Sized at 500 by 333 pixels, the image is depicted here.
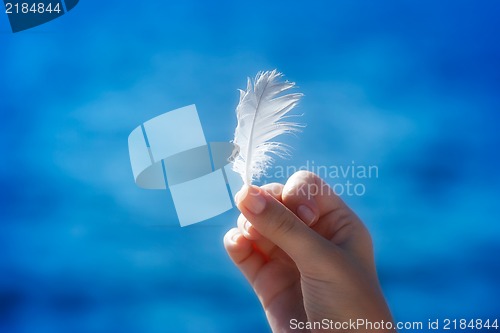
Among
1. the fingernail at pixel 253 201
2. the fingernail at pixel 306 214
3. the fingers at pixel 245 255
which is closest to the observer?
the fingernail at pixel 253 201

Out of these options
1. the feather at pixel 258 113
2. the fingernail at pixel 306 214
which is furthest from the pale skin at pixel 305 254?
the feather at pixel 258 113

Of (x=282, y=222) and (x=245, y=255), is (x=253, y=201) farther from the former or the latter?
(x=245, y=255)

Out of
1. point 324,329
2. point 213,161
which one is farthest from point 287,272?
point 213,161

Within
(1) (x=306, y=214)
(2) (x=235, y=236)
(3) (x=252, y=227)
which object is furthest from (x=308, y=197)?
(2) (x=235, y=236)

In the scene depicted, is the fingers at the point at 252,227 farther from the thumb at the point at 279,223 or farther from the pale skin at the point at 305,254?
the thumb at the point at 279,223

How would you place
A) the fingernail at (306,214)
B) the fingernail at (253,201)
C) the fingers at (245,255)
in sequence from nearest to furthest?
the fingernail at (253,201), the fingernail at (306,214), the fingers at (245,255)

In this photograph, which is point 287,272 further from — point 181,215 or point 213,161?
point 181,215

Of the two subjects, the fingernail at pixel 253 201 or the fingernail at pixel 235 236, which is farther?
the fingernail at pixel 235 236
